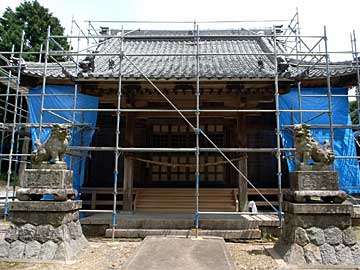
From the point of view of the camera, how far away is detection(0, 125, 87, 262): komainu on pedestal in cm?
542

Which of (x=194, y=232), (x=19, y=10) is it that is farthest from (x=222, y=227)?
(x=19, y=10)

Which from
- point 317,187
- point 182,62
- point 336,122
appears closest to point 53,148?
point 317,187

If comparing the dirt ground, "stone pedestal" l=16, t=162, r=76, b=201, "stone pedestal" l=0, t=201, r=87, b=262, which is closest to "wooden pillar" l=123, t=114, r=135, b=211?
the dirt ground

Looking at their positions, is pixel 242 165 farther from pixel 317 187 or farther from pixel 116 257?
pixel 116 257

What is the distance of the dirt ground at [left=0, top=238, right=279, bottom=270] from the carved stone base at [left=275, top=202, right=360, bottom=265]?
56 centimetres

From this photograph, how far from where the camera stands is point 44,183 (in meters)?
5.73

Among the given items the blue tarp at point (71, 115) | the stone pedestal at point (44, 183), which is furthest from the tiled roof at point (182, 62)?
the stone pedestal at point (44, 183)

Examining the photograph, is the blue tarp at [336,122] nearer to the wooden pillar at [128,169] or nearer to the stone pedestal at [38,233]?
the wooden pillar at [128,169]

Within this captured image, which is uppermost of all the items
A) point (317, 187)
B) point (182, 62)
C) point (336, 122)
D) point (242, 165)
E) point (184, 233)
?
Answer: point (182, 62)

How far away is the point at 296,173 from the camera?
18.8 feet

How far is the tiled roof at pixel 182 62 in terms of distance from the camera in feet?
28.0

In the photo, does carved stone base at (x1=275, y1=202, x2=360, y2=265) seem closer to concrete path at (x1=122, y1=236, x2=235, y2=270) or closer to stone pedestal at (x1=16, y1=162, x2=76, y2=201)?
concrete path at (x1=122, y1=236, x2=235, y2=270)

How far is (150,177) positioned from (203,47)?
7.43 meters

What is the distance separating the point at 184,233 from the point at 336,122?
21.8 feet
